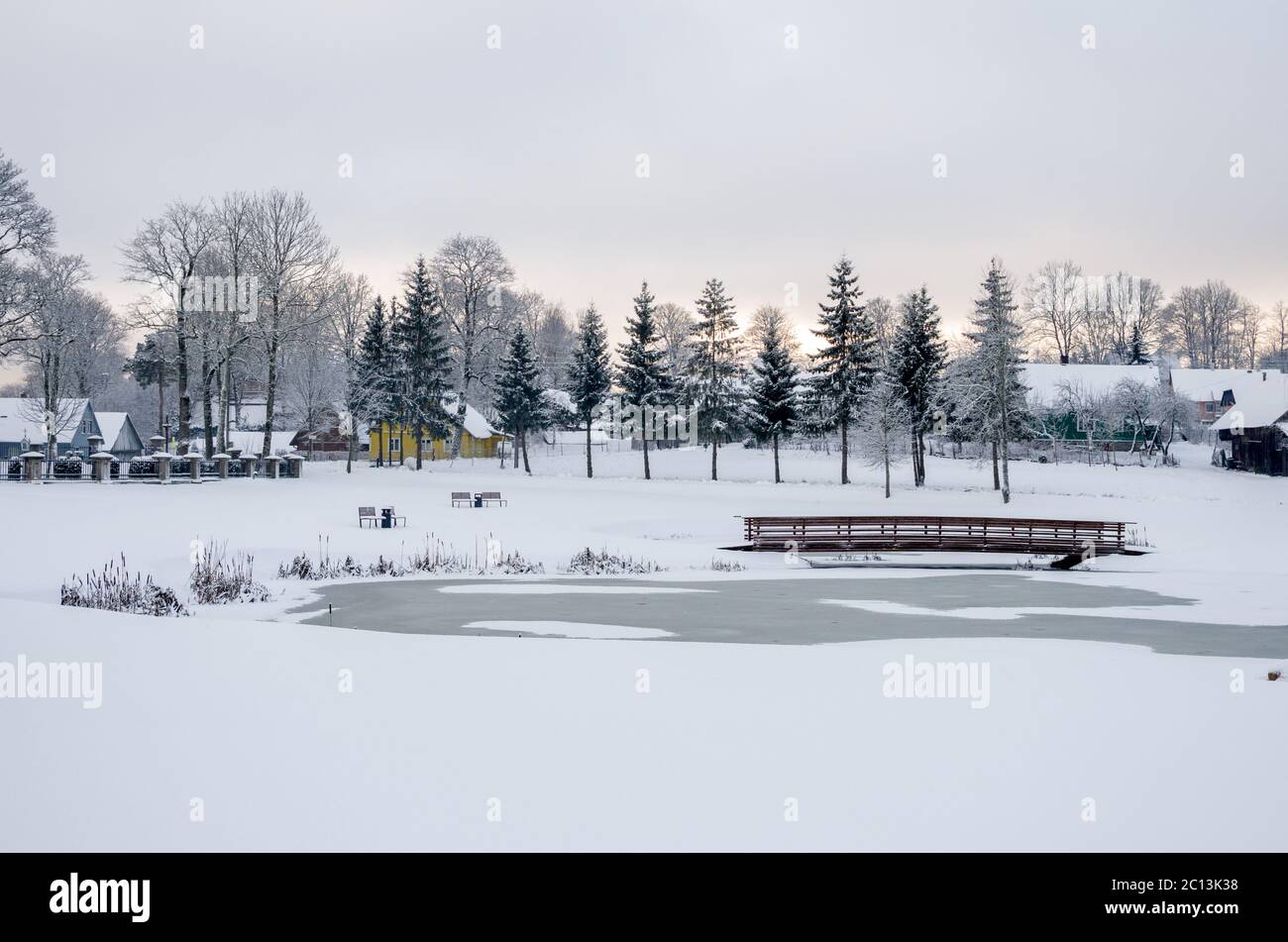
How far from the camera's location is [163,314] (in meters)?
48.8

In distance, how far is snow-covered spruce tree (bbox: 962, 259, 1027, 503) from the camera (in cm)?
4841

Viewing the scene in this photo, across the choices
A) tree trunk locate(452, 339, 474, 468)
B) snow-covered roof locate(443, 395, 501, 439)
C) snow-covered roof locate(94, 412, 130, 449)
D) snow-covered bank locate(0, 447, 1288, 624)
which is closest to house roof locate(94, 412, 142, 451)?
snow-covered roof locate(94, 412, 130, 449)

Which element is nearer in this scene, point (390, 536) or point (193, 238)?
point (390, 536)

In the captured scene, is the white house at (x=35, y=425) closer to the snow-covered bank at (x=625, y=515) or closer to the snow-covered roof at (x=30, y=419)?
the snow-covered roof at (x=30, y=419)

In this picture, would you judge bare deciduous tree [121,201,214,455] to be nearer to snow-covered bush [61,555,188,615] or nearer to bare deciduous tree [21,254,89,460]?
bare deciduous tree [21,254,89,460]

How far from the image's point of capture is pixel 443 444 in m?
78.1

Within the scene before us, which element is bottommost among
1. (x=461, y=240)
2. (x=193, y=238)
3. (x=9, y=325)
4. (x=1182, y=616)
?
(x=1182, y=616)

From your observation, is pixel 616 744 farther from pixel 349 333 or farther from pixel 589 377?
pixel 349 333

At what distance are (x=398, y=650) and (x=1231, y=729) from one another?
25.9 ft

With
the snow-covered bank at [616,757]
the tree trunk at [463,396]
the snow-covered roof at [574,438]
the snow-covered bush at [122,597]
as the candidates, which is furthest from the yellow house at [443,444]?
the snow-covered bank at [616,757]

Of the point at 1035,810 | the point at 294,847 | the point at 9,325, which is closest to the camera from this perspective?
the point at 294,847

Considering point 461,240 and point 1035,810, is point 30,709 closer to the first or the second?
point 1035,810

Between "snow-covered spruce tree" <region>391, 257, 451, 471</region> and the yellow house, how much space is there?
8665mm
